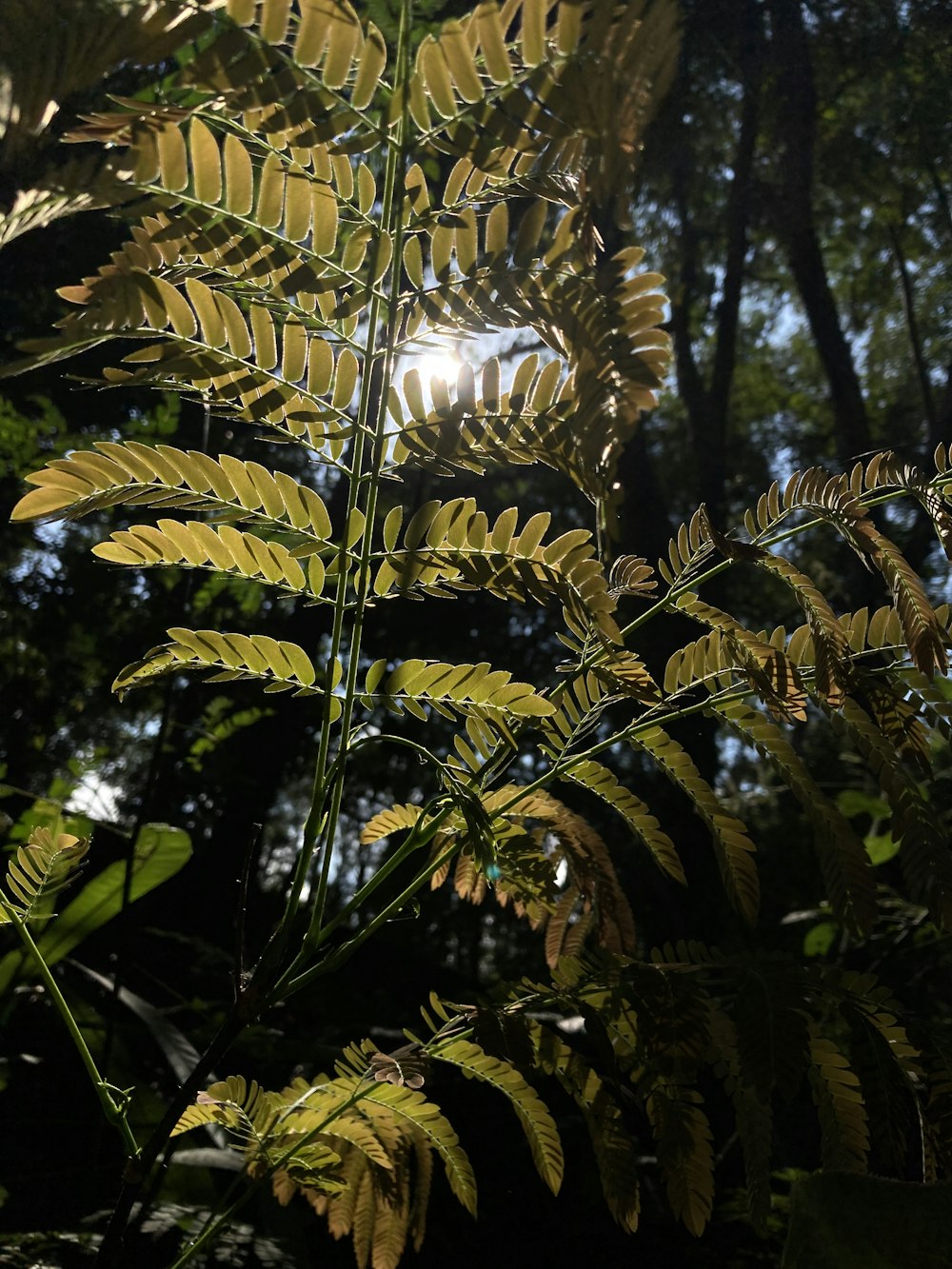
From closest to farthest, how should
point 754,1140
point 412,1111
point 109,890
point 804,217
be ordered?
point 754,1140 → point 412,1111 → point 109,890 → point 804,217

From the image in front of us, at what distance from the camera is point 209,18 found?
57cm

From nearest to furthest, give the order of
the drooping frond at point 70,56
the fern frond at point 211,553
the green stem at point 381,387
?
the drooping frond at point 70,56, the green stem at point 381,387, the fern frond at point 211,553

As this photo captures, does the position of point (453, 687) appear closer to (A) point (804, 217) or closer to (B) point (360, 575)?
(B) point (360, 575)

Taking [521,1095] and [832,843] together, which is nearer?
[832,843]

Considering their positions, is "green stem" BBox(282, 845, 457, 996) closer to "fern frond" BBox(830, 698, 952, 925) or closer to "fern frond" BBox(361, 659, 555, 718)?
"fern frond" BBox(361, 659, 555, 718)

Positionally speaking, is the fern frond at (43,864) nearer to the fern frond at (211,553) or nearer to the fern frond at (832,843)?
the fern frond at (211,553)

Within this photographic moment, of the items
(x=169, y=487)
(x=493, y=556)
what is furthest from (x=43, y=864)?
(x=493, y=556)

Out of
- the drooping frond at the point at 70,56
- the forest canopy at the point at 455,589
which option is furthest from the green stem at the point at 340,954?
the drooping frond at the point at 70,56

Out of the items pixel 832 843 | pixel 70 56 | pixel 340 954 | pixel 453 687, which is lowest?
pixel 340 954

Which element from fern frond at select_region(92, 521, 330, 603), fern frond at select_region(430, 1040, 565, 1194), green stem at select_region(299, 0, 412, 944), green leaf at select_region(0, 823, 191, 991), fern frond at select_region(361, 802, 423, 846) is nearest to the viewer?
green stem at select_region(299, 0, 412, 944)

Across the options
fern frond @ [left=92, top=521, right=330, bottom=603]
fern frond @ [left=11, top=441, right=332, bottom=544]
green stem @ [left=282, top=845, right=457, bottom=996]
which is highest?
fern frond @ [left=11, top=441, right=332, bottom=544]

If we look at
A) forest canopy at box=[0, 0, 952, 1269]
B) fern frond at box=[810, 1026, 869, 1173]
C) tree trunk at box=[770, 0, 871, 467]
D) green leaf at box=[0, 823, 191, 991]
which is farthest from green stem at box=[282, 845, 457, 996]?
tree trunk at box=[770, 0, 871, 467]

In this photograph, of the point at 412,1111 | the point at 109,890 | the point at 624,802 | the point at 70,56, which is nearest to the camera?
the point at 70,56

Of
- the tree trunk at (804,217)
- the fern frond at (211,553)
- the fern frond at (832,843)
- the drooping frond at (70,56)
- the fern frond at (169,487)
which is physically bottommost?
the fern frond at (832,843)
